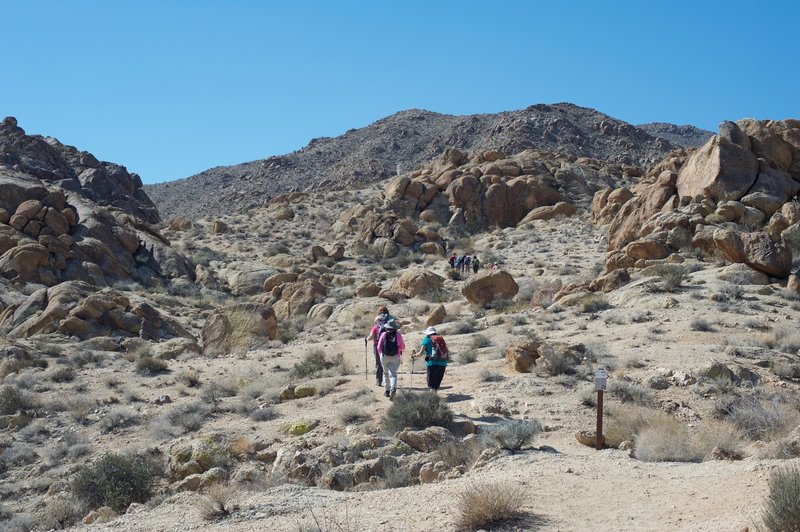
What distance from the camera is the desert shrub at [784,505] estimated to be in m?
5.50

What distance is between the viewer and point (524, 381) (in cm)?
1417

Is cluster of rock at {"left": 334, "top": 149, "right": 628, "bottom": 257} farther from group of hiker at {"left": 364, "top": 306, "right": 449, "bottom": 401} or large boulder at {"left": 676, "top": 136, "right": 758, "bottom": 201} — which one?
group of hiker at {"left": 364, "top": 306, "right": 449, "bottom": 401}

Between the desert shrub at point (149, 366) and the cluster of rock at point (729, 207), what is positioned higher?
the cluster of rock at point (729, 207)

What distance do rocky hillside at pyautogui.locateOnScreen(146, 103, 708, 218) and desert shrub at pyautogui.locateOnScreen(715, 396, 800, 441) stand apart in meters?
60.1

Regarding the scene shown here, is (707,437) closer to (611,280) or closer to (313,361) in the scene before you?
(313,361)

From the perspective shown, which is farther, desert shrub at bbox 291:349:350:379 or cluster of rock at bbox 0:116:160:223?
cluster of rock at bbox 0:116:160:223

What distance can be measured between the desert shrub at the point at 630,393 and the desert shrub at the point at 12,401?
481 inches

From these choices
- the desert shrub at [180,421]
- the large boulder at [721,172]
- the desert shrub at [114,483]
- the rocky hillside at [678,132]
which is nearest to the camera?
the desert shrub at [114,483]

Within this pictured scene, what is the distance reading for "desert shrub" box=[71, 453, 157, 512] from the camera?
10492 mm

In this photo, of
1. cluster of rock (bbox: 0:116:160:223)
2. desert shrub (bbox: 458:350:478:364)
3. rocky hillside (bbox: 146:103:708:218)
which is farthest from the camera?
rocky hillside (bbox: 146:103:708:218)

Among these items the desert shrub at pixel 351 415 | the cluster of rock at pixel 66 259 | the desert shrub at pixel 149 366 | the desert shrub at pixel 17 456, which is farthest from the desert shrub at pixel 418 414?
the cluster of rock at pixel 66 259

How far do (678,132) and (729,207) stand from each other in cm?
9247

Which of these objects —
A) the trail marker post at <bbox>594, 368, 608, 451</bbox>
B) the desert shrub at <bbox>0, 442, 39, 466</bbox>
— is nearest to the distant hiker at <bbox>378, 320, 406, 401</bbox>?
the trail marker post at <bbox>594, 368, 608, 451</bbox>

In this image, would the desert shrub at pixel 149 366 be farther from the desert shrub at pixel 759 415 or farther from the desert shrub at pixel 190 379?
the desert shrub at pixel 759 415
